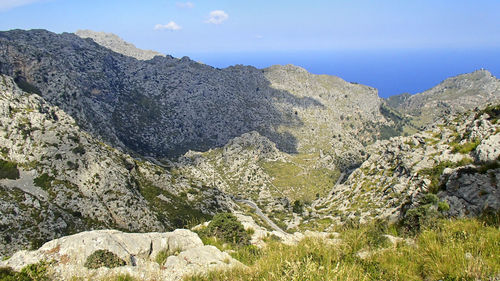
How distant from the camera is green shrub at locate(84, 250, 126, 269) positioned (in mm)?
10011

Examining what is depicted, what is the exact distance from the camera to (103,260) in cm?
1055

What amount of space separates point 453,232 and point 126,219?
293 ft

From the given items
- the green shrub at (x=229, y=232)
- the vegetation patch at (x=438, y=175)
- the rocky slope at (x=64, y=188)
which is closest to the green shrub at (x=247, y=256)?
the green shrub at (x=229, y=232)

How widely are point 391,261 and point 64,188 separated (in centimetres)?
9723

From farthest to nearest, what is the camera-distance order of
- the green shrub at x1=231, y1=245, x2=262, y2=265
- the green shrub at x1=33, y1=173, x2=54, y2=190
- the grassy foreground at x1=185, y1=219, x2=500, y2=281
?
the green shrub at x1=33, y1=173, x2=54, y2=190
the green shrub at x1=231, y1=245, x2=262, y2=265
the grassy foreground at x1=185, y1=219, x2=500, y2=281

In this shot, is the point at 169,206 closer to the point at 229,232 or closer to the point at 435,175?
the point at 435,175

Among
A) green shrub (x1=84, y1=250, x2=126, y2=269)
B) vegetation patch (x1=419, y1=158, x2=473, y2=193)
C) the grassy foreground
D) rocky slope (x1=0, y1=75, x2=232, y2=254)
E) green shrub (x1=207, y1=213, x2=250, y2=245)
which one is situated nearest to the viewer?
the grassy foreground

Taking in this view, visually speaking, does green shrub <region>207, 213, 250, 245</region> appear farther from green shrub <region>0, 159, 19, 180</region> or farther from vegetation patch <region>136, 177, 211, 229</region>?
green shrub <region>0, 159, 19, 180</region>

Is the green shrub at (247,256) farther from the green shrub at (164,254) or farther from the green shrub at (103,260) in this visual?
the green shrub at (103,260)

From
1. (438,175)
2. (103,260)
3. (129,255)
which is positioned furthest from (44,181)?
(438,175)

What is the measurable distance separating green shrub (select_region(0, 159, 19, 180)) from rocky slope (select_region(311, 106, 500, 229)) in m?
89.1

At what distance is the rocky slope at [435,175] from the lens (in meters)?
16.6

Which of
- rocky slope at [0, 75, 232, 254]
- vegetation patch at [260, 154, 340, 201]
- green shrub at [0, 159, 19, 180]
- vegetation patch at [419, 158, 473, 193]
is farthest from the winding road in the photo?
green shrub at [0, 159, 19, 180]

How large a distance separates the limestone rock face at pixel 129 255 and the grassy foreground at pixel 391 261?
79.0 inches
